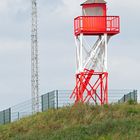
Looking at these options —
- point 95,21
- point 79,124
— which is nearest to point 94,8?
point 95,21

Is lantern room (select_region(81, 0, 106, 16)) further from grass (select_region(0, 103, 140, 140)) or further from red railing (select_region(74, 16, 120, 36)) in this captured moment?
grass (select_region(0, 103, 140, 140))

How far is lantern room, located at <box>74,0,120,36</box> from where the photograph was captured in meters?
53.1

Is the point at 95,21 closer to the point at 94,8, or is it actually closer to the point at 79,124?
the point at 94,8

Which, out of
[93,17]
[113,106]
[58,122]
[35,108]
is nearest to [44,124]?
[58,122]

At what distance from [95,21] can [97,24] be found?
257 millimetres

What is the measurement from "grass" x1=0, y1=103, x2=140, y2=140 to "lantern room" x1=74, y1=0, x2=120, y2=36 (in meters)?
9.93

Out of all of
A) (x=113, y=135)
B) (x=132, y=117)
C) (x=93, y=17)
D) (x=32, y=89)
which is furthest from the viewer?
(x=32, y=89)

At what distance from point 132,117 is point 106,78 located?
13.1m

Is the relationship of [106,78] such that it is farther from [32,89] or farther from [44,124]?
[44,124]

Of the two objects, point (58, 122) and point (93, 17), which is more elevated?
point (93, 17)

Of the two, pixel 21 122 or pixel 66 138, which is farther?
pixel 21 122

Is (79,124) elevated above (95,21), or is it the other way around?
(95,21)

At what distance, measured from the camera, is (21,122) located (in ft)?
140

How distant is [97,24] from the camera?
53406mm
